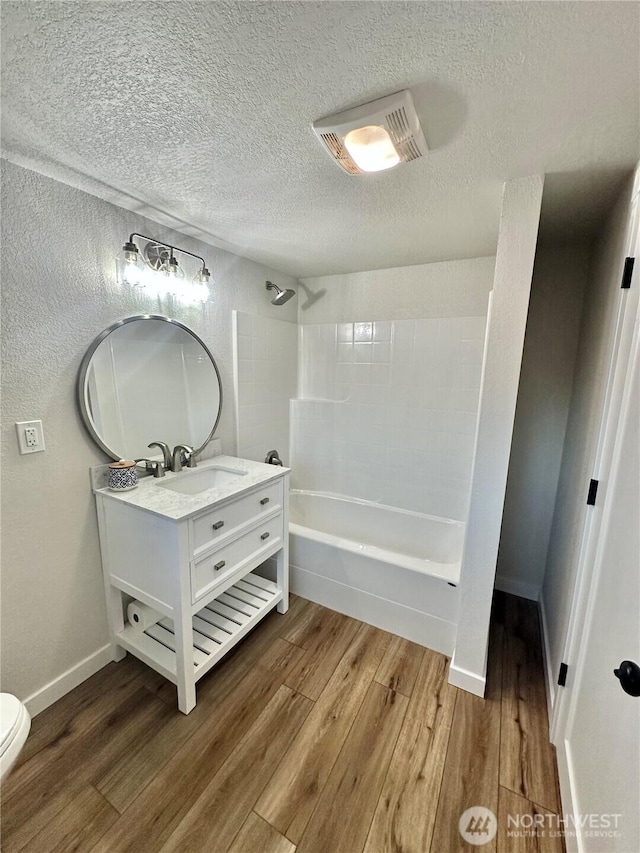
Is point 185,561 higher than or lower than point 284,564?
higher

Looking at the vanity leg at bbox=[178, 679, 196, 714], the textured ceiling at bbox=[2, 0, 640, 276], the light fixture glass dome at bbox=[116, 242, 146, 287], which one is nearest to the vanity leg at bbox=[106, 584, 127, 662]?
the vanity leg at bbox=[178, 679, 196, 714]

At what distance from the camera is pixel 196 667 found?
4.78ft

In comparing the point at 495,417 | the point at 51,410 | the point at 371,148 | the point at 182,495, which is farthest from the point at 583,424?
the point at 51,410

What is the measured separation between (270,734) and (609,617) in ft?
Result: 4.30

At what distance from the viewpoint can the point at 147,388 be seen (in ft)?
5.81

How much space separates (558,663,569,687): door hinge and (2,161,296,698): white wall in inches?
80.5

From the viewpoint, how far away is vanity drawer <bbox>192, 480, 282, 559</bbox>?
1416 mm

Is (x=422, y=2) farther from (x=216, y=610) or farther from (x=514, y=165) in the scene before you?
(x=216, y=610)

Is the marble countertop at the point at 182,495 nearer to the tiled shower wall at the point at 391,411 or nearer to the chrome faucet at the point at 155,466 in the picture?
the chrome faucet at the point at 155,466

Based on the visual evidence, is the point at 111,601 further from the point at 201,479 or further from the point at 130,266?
the point at 130,266

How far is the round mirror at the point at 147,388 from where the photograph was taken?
1.52 metres

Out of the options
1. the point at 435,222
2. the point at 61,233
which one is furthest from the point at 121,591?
the point at 435,222

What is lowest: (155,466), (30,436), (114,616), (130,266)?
(114,616)

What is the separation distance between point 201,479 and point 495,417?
1544 mm
